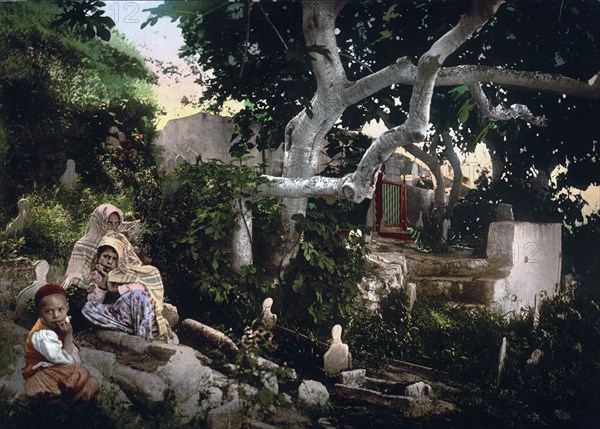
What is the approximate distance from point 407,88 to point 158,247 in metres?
2.69

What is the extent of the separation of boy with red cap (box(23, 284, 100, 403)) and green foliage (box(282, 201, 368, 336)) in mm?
1711

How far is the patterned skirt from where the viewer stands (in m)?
4.09

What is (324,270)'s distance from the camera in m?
4.82

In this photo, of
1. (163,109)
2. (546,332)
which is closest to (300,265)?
(163,109)

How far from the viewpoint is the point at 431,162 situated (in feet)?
19.5

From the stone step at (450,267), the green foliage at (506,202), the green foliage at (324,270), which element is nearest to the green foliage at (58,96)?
the green foliage at (324,270)

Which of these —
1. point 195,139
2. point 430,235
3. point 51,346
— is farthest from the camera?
point 430,235

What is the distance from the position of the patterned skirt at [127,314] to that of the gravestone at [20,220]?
36.0 inches

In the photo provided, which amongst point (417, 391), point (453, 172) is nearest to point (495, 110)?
point (453, 172)

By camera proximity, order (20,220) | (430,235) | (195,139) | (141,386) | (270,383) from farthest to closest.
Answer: (430,235) → (195,139) → (20,220) → (270,383) → (141,386)

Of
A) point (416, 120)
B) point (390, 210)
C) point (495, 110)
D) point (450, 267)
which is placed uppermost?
point (495, 110)

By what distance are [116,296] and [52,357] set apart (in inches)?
25.8

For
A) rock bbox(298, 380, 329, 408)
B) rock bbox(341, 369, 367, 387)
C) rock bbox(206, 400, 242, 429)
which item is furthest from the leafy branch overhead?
rock bbox(341, 369, 367, 387)

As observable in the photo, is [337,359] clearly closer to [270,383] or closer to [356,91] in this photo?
[270,383]
